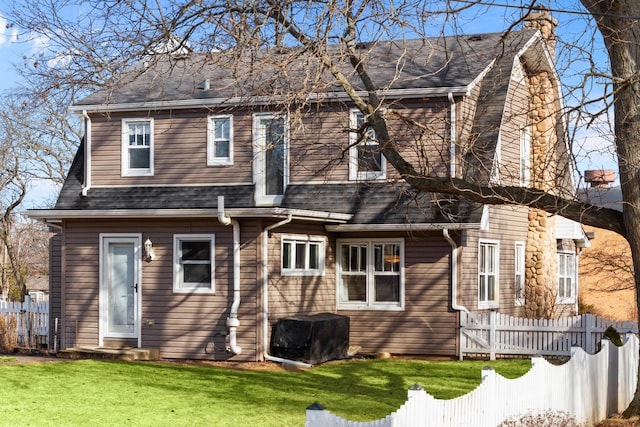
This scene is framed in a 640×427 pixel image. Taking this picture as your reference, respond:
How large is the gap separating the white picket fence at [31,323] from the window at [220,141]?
5407 millimetres

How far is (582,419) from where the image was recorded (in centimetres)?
1284

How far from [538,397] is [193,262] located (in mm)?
10721

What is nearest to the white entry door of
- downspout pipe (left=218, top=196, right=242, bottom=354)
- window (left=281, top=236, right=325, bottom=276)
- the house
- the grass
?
the house

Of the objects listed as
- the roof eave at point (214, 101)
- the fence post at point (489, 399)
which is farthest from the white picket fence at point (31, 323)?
the fence post at point (489, 399)

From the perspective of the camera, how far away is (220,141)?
2277 centimetres

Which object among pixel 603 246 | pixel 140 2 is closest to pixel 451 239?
pixel 140 2

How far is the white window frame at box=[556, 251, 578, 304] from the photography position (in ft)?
90.9

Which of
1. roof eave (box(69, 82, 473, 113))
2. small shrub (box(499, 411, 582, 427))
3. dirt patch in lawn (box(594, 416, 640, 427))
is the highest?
roof eave (box(69, 82, 473, 113))

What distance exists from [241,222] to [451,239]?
4.58 m

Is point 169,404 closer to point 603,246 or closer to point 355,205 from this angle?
point 355,205

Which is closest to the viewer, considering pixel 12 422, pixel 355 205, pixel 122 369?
pixel 12 422

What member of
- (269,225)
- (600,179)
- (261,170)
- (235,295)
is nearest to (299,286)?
(235,295)

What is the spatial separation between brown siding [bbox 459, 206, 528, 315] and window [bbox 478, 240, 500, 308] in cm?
22

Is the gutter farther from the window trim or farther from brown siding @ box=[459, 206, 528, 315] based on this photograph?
A: the window trim
